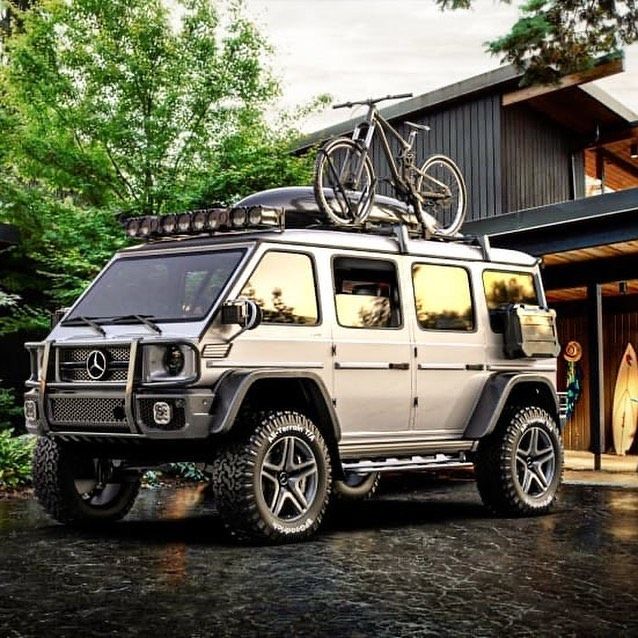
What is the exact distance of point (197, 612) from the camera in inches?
242

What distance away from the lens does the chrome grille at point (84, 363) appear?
8.67 meters

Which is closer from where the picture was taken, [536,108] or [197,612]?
[197,612]

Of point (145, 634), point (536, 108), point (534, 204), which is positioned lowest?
point (145, 634)

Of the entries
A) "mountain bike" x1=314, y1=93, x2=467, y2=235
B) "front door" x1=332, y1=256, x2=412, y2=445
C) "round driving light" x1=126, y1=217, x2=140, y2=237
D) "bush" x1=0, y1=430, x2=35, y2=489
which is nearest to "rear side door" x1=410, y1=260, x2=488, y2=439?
"front door" x1=332, y1=256, x2=412, y2=445

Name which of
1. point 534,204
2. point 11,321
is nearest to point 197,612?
point 11,321

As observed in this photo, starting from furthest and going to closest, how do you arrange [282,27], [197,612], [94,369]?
[282,27] → [94,369] → [197,612]

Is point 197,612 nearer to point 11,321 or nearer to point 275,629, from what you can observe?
Result: point 275,629

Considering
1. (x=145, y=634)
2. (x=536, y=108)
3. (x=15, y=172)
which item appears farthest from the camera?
(x=15, y=172)

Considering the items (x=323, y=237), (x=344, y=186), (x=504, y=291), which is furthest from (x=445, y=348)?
(x=344, y=186)

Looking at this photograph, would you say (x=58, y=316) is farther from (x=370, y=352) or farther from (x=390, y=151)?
(x=390, y=151)

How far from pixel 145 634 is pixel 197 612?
0.54m

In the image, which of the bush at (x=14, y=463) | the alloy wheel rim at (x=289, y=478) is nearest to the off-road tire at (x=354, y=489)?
the alloy wheel rim at (x=289, y=478)

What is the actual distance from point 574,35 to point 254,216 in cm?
624

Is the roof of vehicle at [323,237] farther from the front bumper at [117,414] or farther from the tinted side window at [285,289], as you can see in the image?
the front bumper at [117,414]
